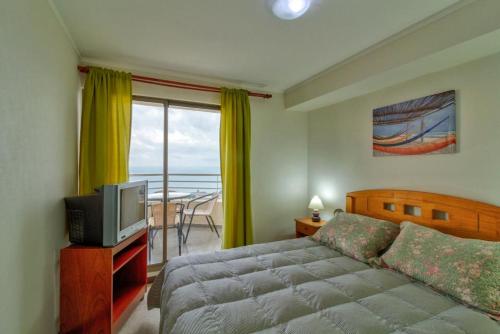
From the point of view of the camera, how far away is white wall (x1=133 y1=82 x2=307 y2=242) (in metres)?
3.35

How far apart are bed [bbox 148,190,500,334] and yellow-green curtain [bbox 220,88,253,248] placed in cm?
83

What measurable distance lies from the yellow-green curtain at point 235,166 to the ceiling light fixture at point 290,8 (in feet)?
4.79

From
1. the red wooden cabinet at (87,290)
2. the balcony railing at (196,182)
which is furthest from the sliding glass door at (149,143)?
the red wooden cabinet at (87,290)

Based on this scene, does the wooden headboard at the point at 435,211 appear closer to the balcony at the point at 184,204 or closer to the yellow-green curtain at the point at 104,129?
the balcony at the point at 184,204

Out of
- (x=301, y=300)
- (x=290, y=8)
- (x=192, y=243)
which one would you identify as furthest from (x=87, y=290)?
(x=290, y=8)

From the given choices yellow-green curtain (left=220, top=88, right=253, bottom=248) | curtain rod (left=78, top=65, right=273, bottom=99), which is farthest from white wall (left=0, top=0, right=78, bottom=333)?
yellow-green curtain (left=220, top=88, right=253, bottom=248)

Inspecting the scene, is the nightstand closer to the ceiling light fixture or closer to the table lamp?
the table lamp

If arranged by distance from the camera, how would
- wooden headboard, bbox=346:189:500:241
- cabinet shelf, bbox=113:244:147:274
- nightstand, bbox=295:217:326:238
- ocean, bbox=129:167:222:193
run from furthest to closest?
ocean, bbox=129:167:222:193 < nightstand, bbox=295:217:326:238 < cabinet shelf, bbox=113:244:147:274 < wooden headboard, bbox=346:189:500:241

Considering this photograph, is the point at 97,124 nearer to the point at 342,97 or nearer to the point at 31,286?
the point at 31,286

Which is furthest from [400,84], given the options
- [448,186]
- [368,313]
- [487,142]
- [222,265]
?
[222,265]

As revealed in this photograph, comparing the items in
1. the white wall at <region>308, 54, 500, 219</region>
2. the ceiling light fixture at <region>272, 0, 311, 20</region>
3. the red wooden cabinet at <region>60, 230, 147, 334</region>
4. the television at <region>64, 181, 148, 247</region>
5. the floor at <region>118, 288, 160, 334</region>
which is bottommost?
the floor at <region>118, 288, 160, 334</region>

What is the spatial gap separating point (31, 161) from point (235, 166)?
199 centimetres

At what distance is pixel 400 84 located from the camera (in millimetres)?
2369

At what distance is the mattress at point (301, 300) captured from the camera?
114 cm
